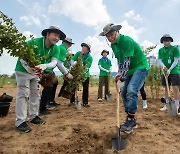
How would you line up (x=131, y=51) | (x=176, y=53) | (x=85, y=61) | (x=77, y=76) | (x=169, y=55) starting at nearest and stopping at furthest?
(x=131, y=51) < (x=176, y=53) < (x=169, y=55) < (x=77, y=76) < (x=85, y=61)

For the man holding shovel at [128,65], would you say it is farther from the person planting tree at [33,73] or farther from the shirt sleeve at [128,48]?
the person planting tree at [33,73]

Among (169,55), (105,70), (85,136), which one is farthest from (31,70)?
(105,70)

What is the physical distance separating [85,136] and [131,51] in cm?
166

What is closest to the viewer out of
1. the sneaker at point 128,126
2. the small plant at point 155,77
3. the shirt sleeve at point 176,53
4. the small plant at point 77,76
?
the sneaker at point 128,126

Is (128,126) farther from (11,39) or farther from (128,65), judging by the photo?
(11,39)

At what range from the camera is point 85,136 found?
14.8ft

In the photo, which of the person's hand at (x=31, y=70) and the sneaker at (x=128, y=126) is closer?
the sneaker at (x=128, y=126)

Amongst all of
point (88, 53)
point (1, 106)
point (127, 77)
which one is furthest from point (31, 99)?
point (88, 53)

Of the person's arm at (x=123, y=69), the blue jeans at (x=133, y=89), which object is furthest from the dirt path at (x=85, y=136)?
the person's arm at (x=123, y=69)

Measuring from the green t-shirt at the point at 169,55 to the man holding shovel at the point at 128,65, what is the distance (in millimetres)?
2278

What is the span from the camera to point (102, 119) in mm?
5551

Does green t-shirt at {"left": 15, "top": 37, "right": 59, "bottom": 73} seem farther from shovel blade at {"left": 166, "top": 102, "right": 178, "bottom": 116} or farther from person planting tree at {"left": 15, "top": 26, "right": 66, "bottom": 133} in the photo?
shovel blade at {"left": 166, "top": 102, "right": 178, "bottom": 116}

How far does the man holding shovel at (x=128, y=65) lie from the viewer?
14.7 feet

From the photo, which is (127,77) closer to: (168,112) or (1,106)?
(168,112)
